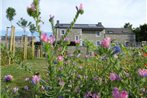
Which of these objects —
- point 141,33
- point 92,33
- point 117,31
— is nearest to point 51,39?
point 92,33

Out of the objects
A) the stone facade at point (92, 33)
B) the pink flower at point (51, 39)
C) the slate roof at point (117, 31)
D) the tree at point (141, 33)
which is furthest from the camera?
the slate roof at point (117, 31)

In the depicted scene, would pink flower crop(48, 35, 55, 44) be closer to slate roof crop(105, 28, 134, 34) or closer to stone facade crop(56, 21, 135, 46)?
stone facade crop(56, 21, 135, 46)

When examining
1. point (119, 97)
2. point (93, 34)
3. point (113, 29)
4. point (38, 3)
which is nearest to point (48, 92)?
point (38, 3)

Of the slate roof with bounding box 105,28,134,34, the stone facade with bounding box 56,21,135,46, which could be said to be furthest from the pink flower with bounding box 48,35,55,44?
the slate roof with bounding box 105,28,134,34

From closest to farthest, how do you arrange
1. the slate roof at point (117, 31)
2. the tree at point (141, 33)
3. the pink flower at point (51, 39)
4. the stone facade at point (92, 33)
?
the pink flower at point (51, 39), the stone facade at point (92, 33), the tree at point (141, 33), the slate roof at point (117, 31)

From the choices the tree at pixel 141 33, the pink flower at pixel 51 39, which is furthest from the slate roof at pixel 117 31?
the pink flower at pixel 51 39

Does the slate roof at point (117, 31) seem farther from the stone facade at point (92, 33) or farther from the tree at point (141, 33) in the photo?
the tree at point (141, 33)

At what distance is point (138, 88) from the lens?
2910 mm

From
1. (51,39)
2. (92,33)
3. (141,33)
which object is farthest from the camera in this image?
(141,33)

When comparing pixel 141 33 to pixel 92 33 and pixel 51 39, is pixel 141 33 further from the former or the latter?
pixel 51 39

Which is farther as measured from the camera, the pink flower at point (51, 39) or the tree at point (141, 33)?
the tree at point (141, 33)

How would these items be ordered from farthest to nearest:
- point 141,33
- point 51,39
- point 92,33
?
point 141,33
point 92,33
point 51,39

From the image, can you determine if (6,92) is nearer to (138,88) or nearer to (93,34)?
(138,88)

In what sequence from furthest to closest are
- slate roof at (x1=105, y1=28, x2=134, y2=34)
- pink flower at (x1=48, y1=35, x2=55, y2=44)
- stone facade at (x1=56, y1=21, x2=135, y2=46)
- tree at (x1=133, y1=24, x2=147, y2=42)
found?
slate roof at (x1=105, y1=28, x2=134, y2=34) < tree at (x1=133, y1=24, x2=147, y2=42) < stone facade at (x1=56, y1=21, x2=135, y2=46) < pink flower at (x1=48, y1=35, x2=55, y2=44)
